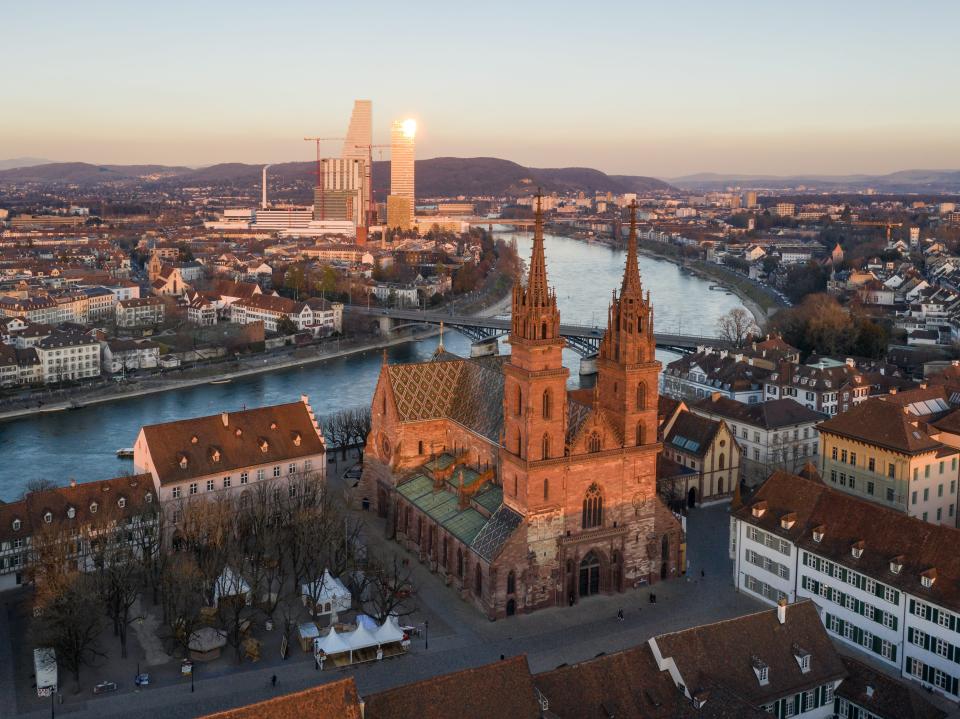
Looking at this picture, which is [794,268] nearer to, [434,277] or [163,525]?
[434,277]

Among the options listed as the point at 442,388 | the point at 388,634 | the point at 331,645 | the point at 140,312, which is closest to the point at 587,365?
the point at 442,388

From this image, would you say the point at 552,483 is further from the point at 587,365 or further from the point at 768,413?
the point at 587,365

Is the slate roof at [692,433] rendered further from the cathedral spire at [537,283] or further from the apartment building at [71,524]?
the apartment building at [71,524]

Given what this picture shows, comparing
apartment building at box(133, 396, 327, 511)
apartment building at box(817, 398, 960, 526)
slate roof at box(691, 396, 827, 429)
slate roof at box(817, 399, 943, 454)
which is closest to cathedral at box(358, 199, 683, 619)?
apartment building at box(133, 396, 327, 511)

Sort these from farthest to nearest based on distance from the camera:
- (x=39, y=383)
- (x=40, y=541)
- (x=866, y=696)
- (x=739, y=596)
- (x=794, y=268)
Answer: (x=794, y=268) < (x=39, y=383) < (x=739, y=596) < (x=40, y=541) < (x=866, y=696)

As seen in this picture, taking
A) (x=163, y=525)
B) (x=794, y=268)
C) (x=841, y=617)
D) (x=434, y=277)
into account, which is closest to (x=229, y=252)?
(x=434, y=277)

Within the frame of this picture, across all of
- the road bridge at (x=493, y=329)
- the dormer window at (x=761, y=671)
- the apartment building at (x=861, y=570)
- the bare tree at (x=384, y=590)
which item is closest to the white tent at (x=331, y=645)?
the bare tree at (x=384, y=590)
